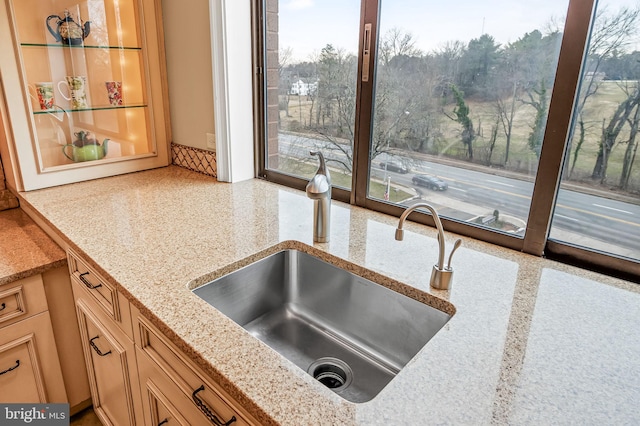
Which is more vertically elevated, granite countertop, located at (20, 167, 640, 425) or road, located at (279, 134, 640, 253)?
road, located at (279, 134, 640, 253)

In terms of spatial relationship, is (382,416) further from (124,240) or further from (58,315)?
(58,315)

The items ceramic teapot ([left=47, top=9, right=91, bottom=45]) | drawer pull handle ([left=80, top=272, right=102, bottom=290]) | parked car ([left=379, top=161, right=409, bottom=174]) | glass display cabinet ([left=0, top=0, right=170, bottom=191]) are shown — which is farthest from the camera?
ceramic teapot ([left=47, top=9, right=91, bottom=45])

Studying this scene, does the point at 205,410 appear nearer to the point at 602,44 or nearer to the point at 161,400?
the point at 161,400

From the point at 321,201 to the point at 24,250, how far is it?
1.11m

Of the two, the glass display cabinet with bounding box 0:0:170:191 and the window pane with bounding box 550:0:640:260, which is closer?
the window pane with bounding box 550:0:640:260

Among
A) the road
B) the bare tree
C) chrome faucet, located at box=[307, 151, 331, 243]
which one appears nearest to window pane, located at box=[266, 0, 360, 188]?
the bare tree

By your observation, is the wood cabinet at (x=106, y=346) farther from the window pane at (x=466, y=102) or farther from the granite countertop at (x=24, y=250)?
the window pane at (x=466, y=102)

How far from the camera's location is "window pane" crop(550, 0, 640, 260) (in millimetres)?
990

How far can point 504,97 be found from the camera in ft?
3.90

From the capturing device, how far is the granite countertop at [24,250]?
53.3 inches

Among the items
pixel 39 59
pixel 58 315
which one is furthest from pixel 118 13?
pixel 58 315

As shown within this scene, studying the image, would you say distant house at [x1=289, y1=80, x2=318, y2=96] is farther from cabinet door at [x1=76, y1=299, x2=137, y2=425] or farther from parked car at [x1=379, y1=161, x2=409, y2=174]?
cabinet door at [x1=76, y1=299, x2=137, y2=425]

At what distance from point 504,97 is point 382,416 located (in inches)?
37.6

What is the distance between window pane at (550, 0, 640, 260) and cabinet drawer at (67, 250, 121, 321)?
1.29 m
